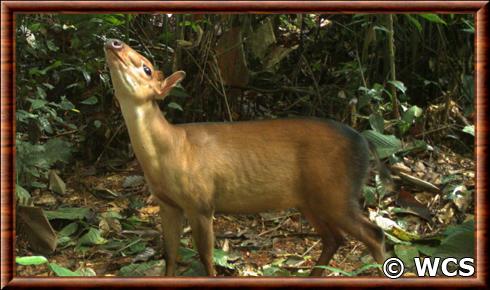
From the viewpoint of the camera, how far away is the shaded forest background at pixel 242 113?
20.8 ft

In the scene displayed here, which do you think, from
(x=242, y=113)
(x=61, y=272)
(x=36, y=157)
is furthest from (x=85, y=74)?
(x=61, y=272)

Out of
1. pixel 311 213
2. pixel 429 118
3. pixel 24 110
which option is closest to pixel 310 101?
pixel 429 118

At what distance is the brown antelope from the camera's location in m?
5.79

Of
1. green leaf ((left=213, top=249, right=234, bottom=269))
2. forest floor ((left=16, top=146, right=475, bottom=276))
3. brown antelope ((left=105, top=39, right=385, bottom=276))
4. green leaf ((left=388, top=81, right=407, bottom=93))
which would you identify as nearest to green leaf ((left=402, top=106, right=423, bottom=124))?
green leaf ((left=388, top=81, right=407, bottom=93))

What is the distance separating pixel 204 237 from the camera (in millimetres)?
5801

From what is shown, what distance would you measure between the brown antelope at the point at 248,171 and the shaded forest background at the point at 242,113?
0.31 metres

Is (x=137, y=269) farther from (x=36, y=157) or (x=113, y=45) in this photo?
(x=113, y=45)

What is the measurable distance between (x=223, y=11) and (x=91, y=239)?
2134mm

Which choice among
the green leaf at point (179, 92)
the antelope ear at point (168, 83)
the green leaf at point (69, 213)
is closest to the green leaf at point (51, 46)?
the green leaf at point (179, 92)

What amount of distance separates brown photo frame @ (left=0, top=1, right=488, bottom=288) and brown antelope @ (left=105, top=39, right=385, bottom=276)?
0.66 metres

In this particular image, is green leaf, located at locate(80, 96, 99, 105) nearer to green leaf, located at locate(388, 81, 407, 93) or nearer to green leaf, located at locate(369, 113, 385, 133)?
green leaf, located at locate(369, 113, 385, 133)

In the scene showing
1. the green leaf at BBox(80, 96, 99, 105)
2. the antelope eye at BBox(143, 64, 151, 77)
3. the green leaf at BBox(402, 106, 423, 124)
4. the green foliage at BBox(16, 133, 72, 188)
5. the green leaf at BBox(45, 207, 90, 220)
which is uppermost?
the antelope eye at BBox(143, 64, 151, 77)

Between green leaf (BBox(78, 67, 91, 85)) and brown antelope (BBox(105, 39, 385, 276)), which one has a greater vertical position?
green leaf (BBox(78, 67, 91, 85))

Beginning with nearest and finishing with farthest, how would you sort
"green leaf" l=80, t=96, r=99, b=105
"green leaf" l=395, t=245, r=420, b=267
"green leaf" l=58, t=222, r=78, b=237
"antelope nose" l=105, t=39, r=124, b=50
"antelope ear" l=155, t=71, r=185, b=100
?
"antelope nose" l=105, t=39, r=124, b=50 < "antelope ear" l=155, t=71, r=185, b=100 < "green leaf" l=395, t=245, r=420, b=267 < "green leaf" l=58, t=222, r=78, b=237 < "green leaf" l=80, t=96, r=99, b=105
